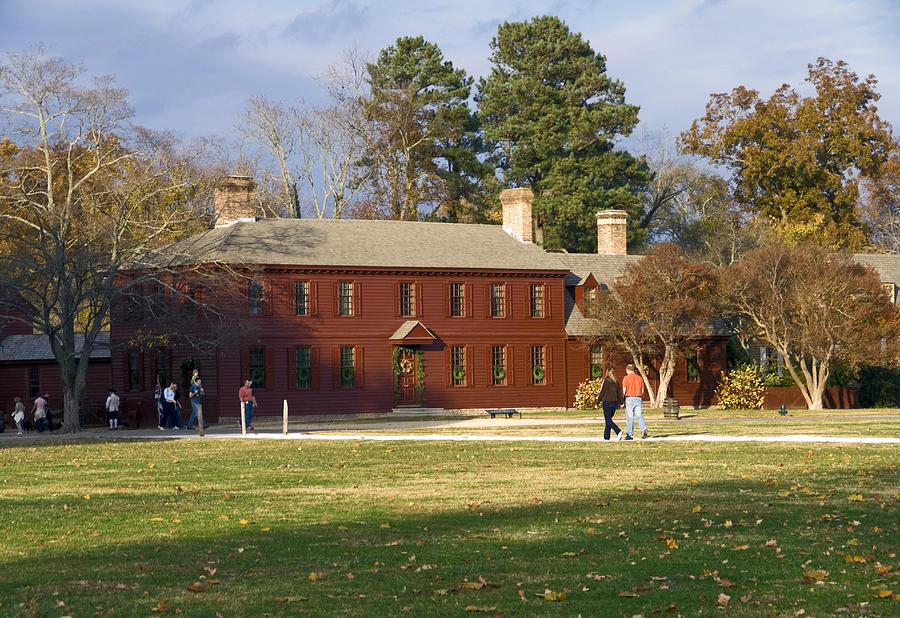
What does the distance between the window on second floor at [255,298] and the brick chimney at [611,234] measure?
19479 mm

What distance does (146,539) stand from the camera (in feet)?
46.6

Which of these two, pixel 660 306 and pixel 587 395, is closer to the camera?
pixel 660 306

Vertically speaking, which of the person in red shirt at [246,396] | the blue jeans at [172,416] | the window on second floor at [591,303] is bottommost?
the blue jeans at [172,416]

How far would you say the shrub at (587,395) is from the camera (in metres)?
54.3

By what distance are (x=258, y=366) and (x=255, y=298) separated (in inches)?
106

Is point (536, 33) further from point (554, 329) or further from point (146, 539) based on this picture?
point (146, 539)

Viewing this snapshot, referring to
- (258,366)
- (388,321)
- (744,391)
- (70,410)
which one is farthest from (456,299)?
(70,410)

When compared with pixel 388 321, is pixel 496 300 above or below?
above

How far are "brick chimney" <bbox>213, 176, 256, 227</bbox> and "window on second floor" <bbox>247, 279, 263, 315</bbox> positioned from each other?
12.6 ft

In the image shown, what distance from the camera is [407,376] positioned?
172ft

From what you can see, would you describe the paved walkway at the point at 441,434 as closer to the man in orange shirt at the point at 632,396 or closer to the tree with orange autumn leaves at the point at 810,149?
the man in orange shirt at the point at 632,396

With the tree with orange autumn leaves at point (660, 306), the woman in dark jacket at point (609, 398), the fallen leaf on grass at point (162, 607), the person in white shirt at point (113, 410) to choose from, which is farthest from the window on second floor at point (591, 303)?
the fallen leaf on grass at point (162, 607)

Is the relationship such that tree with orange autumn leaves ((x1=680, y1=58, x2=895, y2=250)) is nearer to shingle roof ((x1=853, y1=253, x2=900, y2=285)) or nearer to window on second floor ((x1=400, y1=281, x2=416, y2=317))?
shingle roof ((x1=853, y1=253, x2=900, y2=285))

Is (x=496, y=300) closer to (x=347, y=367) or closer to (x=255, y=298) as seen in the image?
(x=347, y=367)
